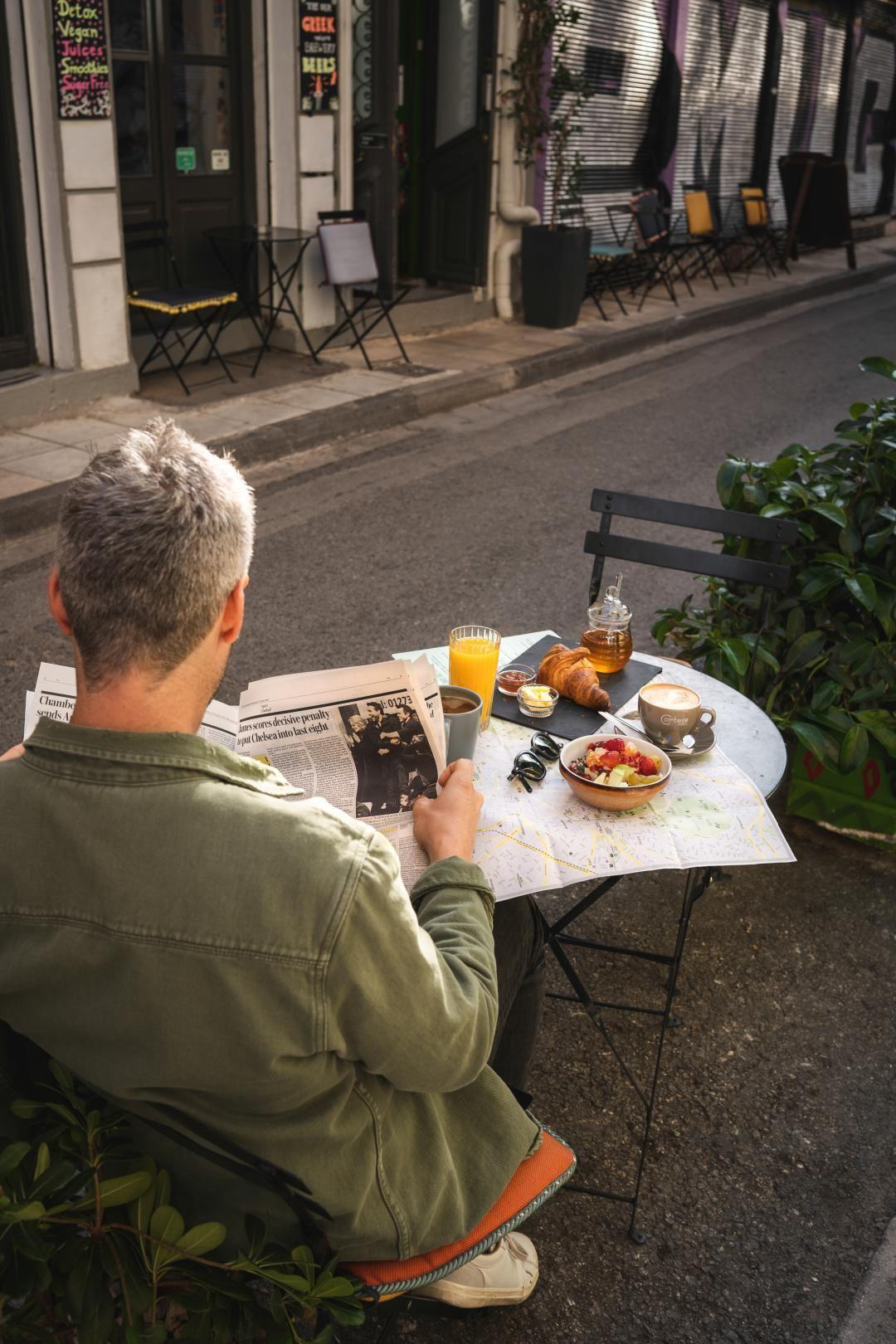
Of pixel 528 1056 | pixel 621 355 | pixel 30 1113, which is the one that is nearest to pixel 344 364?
pixel 621 355

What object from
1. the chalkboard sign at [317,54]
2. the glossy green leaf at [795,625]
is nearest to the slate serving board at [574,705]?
the glossy green leaf at [795,625]

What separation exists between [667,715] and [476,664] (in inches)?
15.5

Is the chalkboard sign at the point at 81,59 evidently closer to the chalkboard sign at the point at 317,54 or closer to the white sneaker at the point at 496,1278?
the chalkboard sign at the point at 317,54

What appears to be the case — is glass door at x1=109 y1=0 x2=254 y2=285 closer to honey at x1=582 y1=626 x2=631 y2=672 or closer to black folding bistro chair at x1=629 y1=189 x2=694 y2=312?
black folding bistro chair at x1=629 y1=189 x2=694 y2=312

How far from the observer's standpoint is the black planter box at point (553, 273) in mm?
10945

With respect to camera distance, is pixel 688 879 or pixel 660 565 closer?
pixel 688 879

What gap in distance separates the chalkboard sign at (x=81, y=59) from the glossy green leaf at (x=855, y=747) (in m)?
6.03

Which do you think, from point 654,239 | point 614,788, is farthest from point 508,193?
point 614,788

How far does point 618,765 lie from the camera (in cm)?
229

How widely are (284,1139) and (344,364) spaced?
8.38 metres

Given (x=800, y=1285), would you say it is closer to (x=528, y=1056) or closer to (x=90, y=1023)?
(x=528, y=1056)

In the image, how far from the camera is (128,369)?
808cm

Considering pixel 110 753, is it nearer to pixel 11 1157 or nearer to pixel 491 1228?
pixel 11 1157

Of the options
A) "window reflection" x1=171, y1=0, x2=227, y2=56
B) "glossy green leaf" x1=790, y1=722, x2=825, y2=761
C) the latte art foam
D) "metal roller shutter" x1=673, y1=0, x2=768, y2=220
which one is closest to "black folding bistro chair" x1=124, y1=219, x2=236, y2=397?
"window reflection" x1=171, y1=0, x2=227, y2=56
